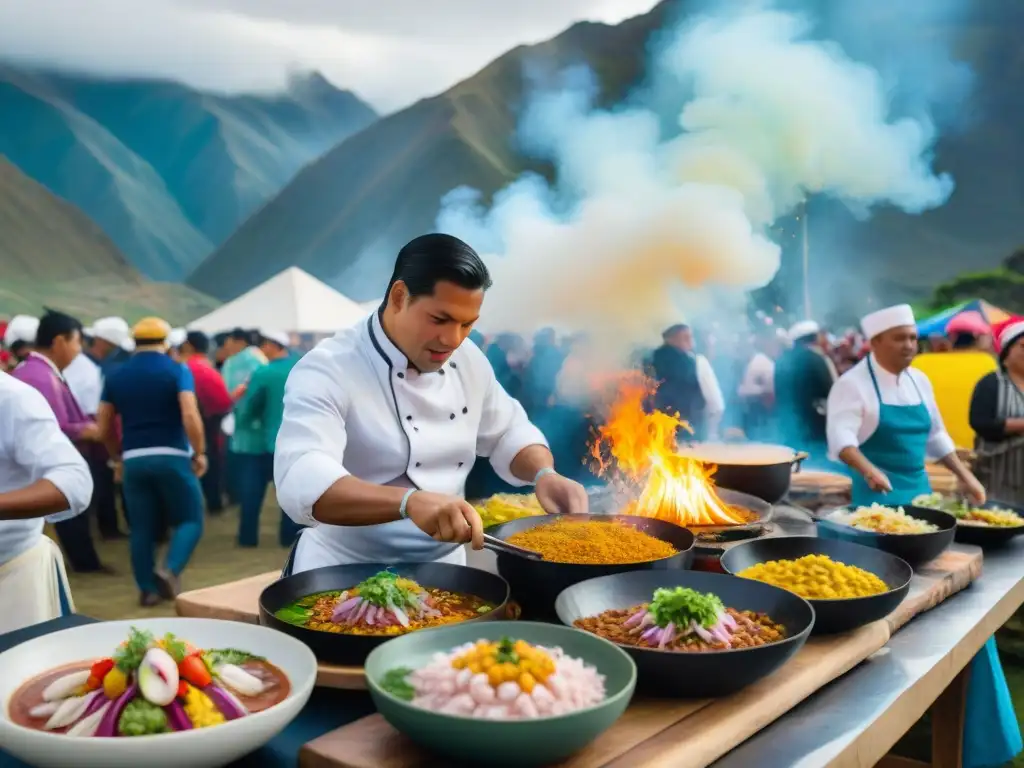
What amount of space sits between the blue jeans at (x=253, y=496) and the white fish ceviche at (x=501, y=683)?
230 inches

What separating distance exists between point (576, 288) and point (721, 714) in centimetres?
530

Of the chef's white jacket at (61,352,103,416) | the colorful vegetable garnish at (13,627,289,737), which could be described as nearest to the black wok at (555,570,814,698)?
the colorful vegetable garnish at (13,627,289,737)

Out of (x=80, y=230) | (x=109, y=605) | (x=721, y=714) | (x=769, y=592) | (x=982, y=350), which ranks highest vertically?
(x=80, y=230)

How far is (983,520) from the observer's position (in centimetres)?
299

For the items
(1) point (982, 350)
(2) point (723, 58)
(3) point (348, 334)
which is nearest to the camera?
(3) point (348, 334)

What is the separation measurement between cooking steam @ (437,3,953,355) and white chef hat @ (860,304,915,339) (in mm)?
975

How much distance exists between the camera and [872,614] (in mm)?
1807

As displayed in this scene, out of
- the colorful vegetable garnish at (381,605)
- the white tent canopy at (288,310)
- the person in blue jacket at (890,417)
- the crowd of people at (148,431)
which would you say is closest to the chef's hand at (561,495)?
the colorful vegetable garnish at (381,605)

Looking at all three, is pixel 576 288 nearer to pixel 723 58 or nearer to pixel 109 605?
pixel 723 58

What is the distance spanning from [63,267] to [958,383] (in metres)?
18.8

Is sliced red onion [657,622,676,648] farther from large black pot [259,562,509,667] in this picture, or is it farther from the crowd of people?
the crowd of people

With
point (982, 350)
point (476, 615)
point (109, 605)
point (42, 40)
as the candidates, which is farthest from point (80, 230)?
point (476, 615)

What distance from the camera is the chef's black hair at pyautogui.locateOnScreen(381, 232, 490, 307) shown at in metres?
1.92

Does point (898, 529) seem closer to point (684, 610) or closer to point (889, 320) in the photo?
point (684, 610)
